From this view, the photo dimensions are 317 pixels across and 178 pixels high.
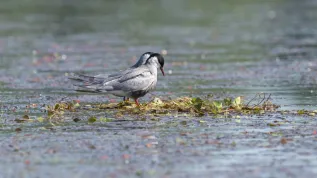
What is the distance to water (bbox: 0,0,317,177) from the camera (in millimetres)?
9766

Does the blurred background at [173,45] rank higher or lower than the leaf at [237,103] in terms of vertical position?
higher

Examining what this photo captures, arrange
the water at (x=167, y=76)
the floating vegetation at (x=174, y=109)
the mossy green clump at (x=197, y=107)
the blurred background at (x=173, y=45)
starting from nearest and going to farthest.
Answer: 1. the water at (x=167, y=76)
2. the floating vegetation at (x=174, y=109)
3. the mossy green clump at (x=197, y=107)
4. the blurred background at (x=173, y=45)

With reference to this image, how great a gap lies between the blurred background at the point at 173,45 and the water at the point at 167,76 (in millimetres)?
38

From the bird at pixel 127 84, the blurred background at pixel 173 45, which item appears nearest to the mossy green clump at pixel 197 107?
the bird at pixel 127 84

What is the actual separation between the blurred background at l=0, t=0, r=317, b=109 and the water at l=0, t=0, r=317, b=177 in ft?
0.13

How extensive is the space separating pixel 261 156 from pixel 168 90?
6.99m

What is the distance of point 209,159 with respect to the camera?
386 inches

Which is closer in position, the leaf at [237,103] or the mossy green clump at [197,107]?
the mossy green clump at [197,107]

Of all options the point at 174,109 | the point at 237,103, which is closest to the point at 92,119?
the point at 174,109

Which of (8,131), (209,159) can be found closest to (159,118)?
(8,131)

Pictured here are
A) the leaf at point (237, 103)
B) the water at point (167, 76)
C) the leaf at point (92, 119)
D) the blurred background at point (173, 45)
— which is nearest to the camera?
the water at point (167, 76)

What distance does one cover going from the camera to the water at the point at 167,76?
32.0 feet

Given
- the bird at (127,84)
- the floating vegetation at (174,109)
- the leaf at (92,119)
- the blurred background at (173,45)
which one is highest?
the blurred background at (173,45)

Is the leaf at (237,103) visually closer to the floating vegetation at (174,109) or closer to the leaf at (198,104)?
the floating vegetation at (174,109)
